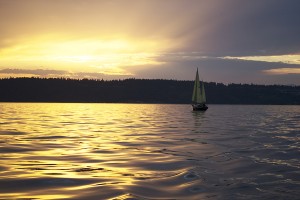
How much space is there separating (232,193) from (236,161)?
6.41m

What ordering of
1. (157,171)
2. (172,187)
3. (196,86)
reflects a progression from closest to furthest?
(172,187), (157,171), (196,86)

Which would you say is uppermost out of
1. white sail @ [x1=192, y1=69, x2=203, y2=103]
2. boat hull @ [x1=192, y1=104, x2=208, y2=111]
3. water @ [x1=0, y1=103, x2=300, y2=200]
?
white sail @ [x1=192, y1=69, x2=203, y2=103]

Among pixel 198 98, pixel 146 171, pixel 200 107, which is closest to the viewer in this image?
pixel 146 171

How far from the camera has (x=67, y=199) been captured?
1072 cm

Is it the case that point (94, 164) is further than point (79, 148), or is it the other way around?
point (79, 148)

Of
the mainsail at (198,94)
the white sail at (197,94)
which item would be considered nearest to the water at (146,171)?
the white sail at (197,94)

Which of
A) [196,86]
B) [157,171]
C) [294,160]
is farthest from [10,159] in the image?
[196,86]

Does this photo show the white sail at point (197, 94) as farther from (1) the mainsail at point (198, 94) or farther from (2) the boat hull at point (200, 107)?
(2) the boat hull at point (200, 107)

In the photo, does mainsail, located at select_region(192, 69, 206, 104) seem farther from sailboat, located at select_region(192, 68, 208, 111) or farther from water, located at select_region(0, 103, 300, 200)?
water, located at select_region(0, 103, 300, 200)

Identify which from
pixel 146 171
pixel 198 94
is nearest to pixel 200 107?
pixel 198 94

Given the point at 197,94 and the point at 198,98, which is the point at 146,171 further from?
the point at 198,98

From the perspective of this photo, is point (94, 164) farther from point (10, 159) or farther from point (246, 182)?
point (246, 182)

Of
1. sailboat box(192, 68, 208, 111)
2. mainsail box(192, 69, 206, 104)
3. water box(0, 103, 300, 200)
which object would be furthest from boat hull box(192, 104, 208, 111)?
water box(0, 103, 300, 200)

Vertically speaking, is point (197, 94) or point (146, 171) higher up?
point (197, 94)
